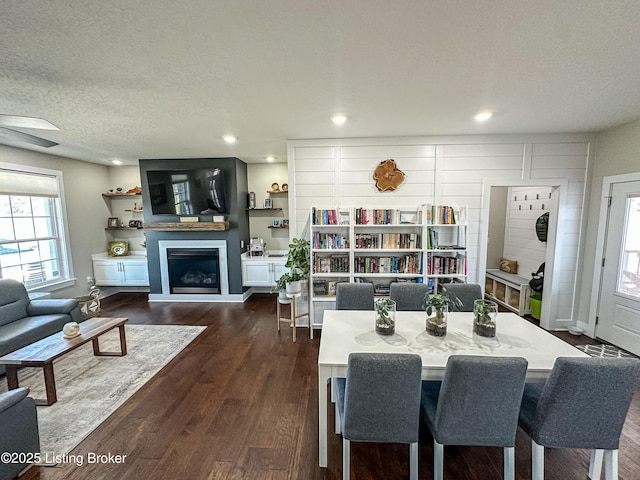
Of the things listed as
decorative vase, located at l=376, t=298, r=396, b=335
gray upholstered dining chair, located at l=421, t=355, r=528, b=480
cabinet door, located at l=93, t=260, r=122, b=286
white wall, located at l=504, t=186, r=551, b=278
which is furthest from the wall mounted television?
white wall, located at l=504, t=186, r=551, b=278

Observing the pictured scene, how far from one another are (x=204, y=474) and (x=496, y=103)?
3677mm

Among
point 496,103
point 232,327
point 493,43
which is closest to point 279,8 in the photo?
point 493,43

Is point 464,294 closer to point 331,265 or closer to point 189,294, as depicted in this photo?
point 331,265

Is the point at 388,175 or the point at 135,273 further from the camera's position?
the point at 135,273

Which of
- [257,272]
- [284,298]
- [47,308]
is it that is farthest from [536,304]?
[47,308]

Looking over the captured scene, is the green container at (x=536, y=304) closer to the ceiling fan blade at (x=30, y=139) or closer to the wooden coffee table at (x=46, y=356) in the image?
the wooden coffee table at (x=46, y=356)

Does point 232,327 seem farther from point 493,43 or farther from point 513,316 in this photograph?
point 493,43

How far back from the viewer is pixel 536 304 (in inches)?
155

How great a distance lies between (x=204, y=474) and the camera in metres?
1.70

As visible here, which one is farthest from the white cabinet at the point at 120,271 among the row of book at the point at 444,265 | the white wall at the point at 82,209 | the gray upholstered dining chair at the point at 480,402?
the gray upholstered dining chair at the point at 480,402

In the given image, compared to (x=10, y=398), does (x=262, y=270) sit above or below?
above

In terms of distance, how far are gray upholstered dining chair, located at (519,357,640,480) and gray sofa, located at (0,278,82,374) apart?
4.32m

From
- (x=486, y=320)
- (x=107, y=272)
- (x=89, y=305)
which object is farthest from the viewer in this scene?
(x=107, y=272)

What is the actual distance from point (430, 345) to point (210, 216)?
430 centimetres
